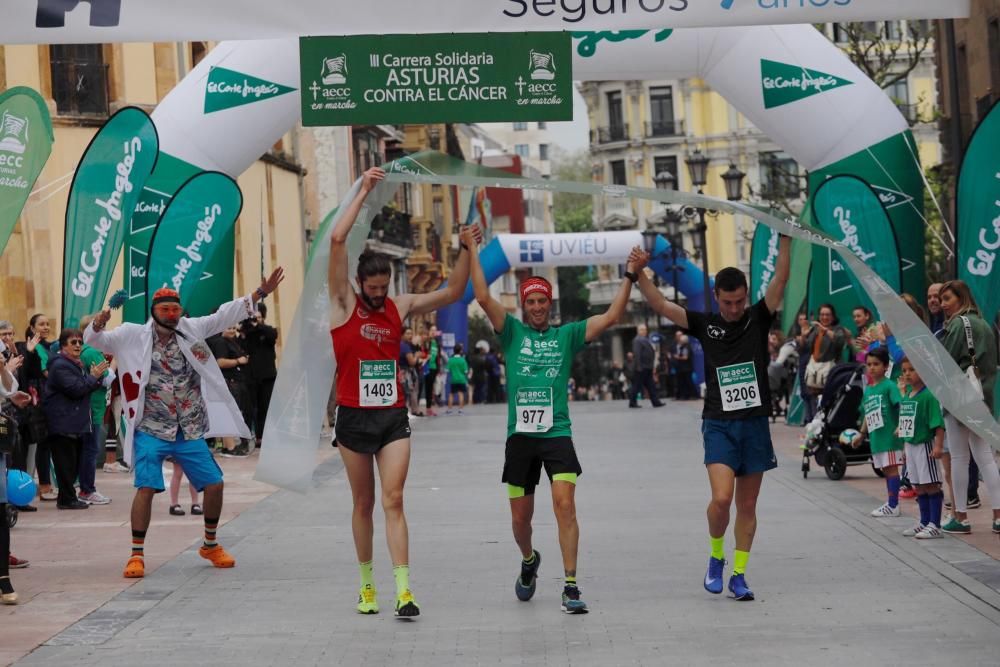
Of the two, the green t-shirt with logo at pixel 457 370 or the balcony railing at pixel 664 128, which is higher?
the balcony railing at pixel 664 128

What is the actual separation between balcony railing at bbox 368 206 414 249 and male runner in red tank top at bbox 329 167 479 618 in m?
46.0

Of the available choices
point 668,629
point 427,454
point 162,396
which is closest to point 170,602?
point 162,396

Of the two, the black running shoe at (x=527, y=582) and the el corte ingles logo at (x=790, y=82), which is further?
the el corte ingles logo at (x=790, y=82)

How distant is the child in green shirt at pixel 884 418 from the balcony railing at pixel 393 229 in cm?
4267

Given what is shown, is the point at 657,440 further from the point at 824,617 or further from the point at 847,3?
the point at 824,617

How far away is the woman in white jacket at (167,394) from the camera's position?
1105 cm

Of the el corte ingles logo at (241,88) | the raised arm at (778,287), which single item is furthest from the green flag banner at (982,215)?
the el corte ingles logo at (241,88)

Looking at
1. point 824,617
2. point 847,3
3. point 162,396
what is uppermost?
point 847,3

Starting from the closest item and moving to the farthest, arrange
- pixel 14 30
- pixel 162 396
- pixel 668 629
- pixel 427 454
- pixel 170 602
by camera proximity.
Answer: pixel 668 629 → pixel 170 602 → pixel 162 396 → pixel 14 30 → pixel 427 454

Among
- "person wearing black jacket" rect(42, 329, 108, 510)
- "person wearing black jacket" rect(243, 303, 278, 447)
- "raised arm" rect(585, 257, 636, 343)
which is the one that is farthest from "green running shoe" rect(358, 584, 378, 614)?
"person wearing black jacket" rect(243, 303, 278, 447)

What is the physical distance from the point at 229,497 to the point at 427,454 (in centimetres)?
648

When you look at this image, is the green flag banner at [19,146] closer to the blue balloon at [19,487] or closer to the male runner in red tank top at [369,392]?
the blue balloon at [19,487]

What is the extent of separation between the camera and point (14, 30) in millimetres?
11906

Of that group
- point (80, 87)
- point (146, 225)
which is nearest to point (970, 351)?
point (146, 225)
